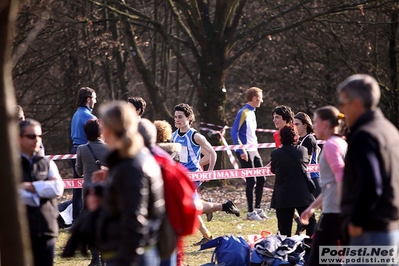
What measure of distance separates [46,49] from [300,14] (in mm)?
7752

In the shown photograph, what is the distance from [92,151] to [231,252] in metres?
1.92

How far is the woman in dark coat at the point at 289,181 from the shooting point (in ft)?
30.7

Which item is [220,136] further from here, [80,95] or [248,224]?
[80,95]

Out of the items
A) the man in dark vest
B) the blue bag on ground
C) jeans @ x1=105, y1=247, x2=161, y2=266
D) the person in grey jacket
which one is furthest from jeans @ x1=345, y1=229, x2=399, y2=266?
A: the person in grey jacket

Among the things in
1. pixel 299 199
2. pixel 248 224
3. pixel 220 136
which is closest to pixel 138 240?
pixel 299 199

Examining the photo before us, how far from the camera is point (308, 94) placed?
1053 inches

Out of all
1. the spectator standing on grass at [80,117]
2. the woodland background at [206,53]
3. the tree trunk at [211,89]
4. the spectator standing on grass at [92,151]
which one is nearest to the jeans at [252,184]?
the spectator standing on grass at [80,117]

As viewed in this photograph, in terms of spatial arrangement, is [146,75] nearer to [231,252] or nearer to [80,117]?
[80,117]

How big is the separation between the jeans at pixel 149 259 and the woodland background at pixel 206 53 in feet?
45.8

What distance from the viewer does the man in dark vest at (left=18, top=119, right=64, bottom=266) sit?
21.0 ft

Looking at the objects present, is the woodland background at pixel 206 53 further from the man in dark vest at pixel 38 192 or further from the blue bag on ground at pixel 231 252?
the man in dark vest at pixel 38 192

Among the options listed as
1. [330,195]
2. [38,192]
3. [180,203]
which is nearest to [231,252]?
[330,195]

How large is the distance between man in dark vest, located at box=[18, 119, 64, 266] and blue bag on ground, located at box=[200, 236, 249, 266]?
8.48ft

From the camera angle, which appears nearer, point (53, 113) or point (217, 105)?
point (217, 105)
